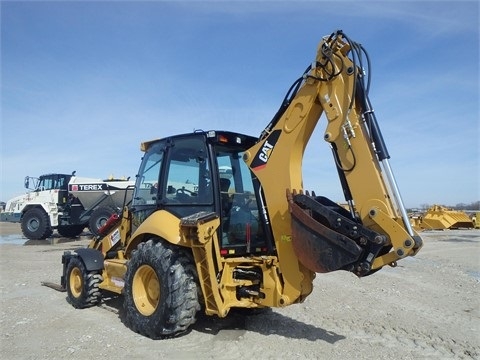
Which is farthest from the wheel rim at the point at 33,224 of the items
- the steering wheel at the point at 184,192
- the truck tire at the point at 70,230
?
the steering wheel at the point at 184,192

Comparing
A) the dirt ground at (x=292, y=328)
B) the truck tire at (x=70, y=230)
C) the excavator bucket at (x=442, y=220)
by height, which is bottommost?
the dirt ground at (x=292, y=328)

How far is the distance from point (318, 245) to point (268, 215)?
2.93 ft

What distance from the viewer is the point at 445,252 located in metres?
15.3

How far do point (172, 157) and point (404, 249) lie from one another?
3.23 meters

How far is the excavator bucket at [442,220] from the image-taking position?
87.3 ft

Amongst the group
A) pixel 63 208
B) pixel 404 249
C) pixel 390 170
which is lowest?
pixel 404 249

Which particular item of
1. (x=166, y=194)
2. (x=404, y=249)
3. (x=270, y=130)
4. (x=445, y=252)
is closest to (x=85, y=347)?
(x=166, y=194)

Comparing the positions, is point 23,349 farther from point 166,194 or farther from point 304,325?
point 304,325

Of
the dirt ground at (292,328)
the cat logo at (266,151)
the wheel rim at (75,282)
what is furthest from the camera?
the wheel rim at (75,282)

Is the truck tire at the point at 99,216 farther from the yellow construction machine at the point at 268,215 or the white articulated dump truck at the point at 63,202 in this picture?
the yellow construction machine at the point at 268,215

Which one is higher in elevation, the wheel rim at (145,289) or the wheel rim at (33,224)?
the wheel rim at (33,224)

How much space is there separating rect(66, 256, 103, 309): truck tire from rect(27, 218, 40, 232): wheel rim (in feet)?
44.7

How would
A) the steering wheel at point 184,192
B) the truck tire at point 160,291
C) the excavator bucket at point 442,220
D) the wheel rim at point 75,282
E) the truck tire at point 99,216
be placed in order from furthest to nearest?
1. the excavator bucket at point 442,220
2. the truck tire at point 99,216
3. the wheel rim at point 75,282
4. the steering wheel at point 184,192
5. the truck tire at point 160,291

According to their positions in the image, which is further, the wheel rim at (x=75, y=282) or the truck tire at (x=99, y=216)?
the truck tire at (x=99, y=216)
